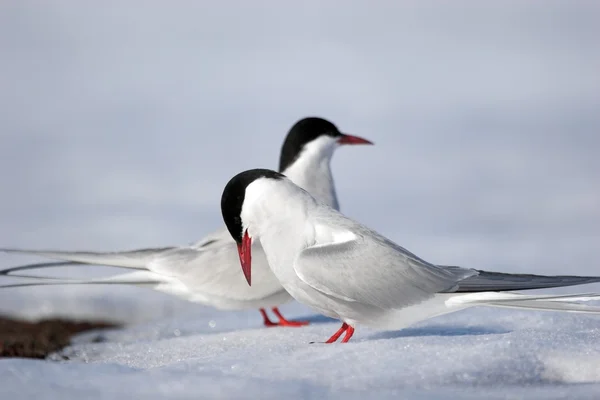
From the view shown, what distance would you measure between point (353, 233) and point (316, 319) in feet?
5.50

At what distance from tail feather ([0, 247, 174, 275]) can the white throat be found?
0.95 metres

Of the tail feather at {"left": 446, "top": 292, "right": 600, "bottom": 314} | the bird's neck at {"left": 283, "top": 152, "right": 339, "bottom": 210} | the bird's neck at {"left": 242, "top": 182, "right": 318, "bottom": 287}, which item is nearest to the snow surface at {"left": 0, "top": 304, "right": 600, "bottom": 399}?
→ the tail feather at {"left": 446, "top": 292, "right": 600, "bottom": 314}

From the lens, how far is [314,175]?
5520 millimetres

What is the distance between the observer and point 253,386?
2789mm

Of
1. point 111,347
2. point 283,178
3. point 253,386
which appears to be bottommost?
point 111,347

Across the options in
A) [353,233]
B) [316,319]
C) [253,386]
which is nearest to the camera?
→ [253,386]

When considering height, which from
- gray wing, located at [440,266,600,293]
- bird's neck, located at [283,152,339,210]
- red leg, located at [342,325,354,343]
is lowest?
red leg, located at [342,325,354,343]

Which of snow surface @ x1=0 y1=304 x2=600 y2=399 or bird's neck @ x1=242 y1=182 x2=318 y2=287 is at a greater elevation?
bird's neck @ x1=242 y1=182 x2=318 y2=287

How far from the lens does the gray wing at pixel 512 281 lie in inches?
138

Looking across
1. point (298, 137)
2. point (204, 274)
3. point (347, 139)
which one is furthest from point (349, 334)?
point (347, 139)

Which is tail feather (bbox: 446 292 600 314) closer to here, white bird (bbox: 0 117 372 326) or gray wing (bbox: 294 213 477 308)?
gray wing (bbox: 294 213 477 308)

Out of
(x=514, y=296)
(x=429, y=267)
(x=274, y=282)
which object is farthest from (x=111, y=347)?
(x=514, y=296)

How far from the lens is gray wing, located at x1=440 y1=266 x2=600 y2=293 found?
3498 millimetres

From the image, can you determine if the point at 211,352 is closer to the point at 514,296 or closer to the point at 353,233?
the point at 353,233
